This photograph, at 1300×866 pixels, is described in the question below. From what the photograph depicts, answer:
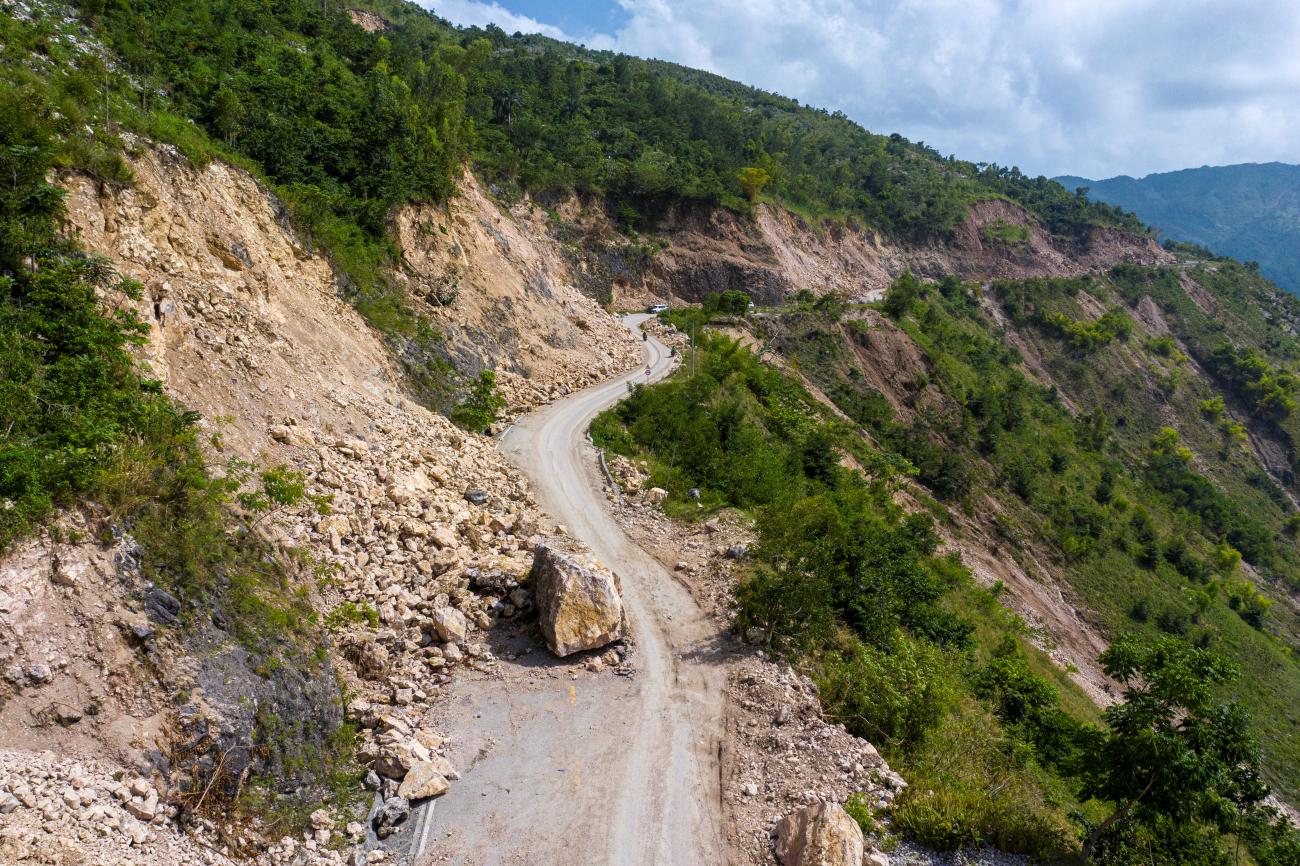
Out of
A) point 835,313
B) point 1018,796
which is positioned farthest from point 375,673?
point 835,313

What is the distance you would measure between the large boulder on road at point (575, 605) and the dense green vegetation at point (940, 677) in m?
3.54

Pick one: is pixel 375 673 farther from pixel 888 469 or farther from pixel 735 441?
pixel 888 469

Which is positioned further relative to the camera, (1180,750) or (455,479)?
(455,479)

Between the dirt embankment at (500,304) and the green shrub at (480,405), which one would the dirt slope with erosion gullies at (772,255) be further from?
the green shrub at (480,405)

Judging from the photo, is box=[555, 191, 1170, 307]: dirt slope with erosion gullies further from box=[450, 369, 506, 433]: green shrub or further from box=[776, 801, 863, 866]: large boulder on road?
box=[776, 801, 863, 866]: large boulder on road

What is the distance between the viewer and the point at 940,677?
15984mm

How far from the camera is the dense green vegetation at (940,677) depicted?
9.35m

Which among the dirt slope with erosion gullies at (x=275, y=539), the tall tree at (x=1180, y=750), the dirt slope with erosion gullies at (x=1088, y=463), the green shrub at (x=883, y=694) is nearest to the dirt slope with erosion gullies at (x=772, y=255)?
the dirt slope with erosion gullies at (x=1088, y=463)

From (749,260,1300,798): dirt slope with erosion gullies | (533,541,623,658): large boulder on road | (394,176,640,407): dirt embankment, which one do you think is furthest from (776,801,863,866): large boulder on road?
(749,260,1300,798): dirt slope with erosion gullies

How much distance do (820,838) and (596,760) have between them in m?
4.31

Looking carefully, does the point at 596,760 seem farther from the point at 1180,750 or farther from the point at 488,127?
the point at 488,127

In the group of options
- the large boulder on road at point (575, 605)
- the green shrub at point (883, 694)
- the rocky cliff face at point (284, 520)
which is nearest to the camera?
the rocky cliff face at point (284, 520)

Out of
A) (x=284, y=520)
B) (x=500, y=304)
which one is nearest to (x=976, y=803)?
(x=284, y=520)

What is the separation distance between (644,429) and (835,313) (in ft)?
96.2
